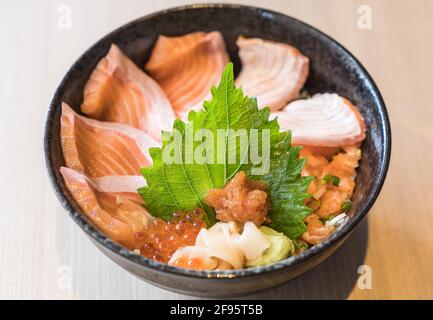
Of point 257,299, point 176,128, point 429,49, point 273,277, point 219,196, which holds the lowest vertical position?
point 257,299

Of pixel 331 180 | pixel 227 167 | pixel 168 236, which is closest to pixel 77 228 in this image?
pixel 168 236

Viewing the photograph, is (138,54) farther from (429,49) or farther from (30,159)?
(429,49)

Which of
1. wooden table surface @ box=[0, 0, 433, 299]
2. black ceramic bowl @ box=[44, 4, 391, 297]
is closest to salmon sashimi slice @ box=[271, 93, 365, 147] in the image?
black ceramic bowl @ box=[44, 4, 391, 297]

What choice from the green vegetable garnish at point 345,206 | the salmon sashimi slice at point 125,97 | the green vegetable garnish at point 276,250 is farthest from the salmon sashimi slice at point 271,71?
the green vegetable garnish at point 276,250

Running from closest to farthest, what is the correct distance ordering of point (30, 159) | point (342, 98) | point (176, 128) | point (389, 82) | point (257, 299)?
point (176, 128)
point (257, 299)
point (342, 98)
point (30, 159)
point (389, 82)

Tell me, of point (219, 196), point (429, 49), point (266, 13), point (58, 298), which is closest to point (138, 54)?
point (266, 13)

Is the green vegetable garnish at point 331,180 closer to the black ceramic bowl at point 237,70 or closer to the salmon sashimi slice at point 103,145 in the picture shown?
the black ceramic bowl at point 237,70

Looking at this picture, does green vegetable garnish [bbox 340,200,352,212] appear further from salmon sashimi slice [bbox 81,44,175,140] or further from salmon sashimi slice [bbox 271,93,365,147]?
salmon sashimi slice [bbox 81,44,175,140]
